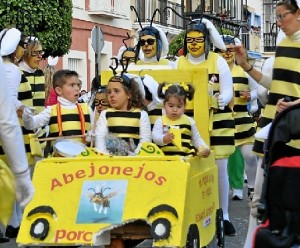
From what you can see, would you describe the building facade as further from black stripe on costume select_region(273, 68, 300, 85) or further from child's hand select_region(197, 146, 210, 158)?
black stripe on costume select_region(273, 68, 300, 85)

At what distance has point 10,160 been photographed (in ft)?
15.8

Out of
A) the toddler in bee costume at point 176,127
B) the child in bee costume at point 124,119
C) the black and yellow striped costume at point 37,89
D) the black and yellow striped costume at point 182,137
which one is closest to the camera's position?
the child in bee costume at point 124,119

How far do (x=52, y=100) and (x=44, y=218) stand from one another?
234 inches

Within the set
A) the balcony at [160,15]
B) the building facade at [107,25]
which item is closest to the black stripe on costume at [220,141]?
the building facade at [107,25]

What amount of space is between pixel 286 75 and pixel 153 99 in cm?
210

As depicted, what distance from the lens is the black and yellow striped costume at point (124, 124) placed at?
25.4ft

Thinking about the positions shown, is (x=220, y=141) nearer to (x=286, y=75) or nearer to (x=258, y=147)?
(x=258, y=147)

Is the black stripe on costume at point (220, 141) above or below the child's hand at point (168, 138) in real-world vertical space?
below

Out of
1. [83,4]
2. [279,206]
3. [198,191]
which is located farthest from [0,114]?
[83,4]

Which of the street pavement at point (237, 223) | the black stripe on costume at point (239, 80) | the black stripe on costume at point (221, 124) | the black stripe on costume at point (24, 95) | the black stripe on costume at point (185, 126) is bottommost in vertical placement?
the street pavement at point (237, 223)

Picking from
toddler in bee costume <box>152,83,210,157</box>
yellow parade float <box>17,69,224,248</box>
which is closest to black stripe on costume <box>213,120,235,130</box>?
toddler in bee costume <box>152,83,210,157</box>

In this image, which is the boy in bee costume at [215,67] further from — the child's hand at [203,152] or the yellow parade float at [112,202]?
the yellow parade float at [112,202]

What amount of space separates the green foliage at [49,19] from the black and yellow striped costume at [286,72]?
11.3m

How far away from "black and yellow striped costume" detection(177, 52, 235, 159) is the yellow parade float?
2349 mm
